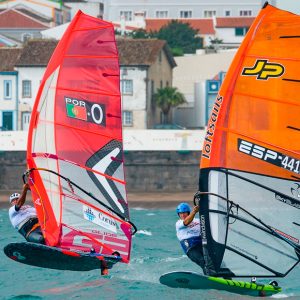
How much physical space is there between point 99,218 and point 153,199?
19.2 meters

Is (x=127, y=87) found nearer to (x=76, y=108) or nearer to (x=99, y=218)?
(x=76, y=108)

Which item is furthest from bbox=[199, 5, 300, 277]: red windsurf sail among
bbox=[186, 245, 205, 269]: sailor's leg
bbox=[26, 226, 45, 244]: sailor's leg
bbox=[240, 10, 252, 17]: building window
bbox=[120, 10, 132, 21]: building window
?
bbox=[240, 10, 252, 17]: building window

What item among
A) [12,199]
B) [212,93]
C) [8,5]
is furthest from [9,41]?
[12,199]

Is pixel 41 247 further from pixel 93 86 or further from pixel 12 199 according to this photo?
pixel 93 86

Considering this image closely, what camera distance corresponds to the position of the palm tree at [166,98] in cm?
5242

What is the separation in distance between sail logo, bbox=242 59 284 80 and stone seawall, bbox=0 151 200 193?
24.4 m

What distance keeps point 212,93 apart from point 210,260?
37907 millimetres

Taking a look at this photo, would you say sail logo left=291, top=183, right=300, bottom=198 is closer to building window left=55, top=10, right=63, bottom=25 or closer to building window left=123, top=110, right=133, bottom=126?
building window left=123, top=110, right=133, bottom=126

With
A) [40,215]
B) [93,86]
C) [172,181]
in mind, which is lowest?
[172,181]

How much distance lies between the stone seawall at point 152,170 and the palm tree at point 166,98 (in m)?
15.1

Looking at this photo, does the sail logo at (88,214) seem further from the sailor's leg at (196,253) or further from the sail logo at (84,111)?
the sailor's leg at (196,253)

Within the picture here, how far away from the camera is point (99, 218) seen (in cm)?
1545

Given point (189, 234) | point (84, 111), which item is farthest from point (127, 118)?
point (189, 234)

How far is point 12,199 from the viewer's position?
15.9 m
